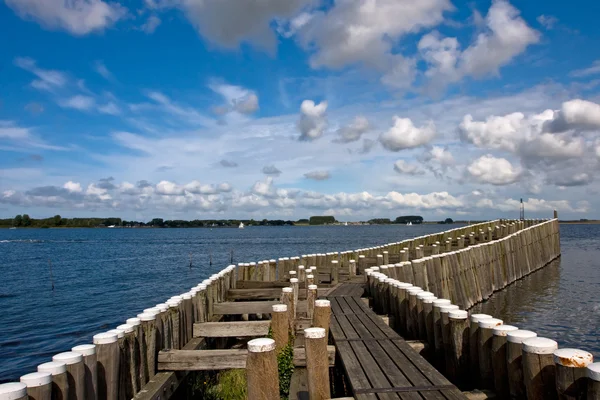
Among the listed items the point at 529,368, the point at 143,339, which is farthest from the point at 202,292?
the point at 529,368

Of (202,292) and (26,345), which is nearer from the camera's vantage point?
(202,292)

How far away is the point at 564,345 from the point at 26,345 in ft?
66.6

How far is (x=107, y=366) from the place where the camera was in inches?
227

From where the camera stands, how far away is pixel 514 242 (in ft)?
93.5

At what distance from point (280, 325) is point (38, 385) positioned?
3338 mm

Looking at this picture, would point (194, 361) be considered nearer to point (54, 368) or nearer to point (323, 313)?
point (323, 313)

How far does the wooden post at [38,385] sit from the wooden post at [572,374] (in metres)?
4.83

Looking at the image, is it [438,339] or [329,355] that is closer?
[329,355]

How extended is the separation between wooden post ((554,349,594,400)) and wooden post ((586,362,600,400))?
0.22 metres

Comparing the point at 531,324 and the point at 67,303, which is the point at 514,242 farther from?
the point at 67,303

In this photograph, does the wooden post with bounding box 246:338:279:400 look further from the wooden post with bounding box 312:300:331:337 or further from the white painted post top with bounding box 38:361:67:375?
the wooden post with bounding box 312:300:331:337

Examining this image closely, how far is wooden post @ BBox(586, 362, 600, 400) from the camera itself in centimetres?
375

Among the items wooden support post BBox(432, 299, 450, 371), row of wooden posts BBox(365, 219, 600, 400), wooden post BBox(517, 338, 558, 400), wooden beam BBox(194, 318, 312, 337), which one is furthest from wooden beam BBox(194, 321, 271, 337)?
wooden post BBox(517, 338, 558, 400)

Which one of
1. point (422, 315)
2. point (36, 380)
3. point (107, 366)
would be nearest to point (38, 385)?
point (36, 380)
